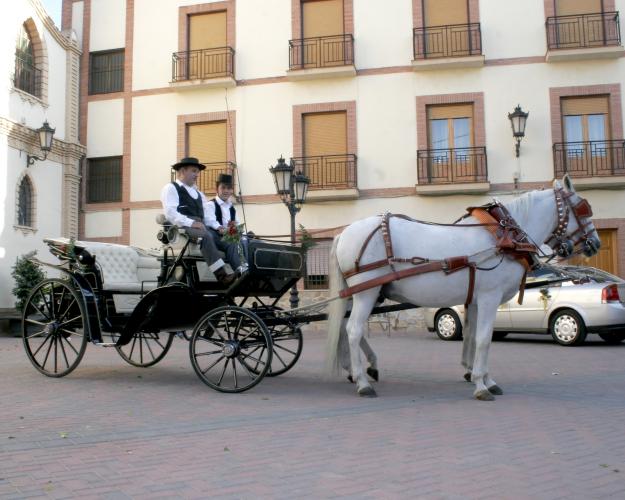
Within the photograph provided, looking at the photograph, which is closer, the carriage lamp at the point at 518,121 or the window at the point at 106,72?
the carriage lamp at the point at 518,121

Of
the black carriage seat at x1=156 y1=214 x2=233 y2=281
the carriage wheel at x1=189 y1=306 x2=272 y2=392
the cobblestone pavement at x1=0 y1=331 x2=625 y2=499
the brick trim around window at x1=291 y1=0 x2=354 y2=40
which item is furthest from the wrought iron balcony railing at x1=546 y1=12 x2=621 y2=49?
the carriage wheel at x1=189 y1=306 x2=272 y2=392

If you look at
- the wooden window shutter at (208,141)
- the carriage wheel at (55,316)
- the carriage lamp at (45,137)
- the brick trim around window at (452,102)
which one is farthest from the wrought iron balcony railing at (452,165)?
the carriage wheel at (55,316)

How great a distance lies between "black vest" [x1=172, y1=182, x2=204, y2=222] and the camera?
7055 mm

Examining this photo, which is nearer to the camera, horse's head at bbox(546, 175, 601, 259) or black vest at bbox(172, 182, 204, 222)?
horse's head at bbox(546, 175, 601, 259)

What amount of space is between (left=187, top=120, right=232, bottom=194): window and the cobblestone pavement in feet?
39.3

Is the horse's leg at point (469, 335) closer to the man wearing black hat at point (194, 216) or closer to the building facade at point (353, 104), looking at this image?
the man wearing black hat at point (194, 216)

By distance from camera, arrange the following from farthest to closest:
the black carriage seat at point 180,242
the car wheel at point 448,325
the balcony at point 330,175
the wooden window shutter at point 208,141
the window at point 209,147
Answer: the wooden window shutter at point 208,141 → the window at point 209,147 → the balcony at point 330,175 → the car wheel at point 448,325 → the black carriage seat at point 180,242

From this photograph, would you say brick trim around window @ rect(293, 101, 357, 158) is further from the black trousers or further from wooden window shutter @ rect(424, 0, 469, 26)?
the black trousers

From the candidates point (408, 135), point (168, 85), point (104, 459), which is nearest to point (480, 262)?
A: point (104, 459)

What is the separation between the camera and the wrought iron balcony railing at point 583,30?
17.7 m

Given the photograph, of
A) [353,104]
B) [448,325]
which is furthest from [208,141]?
[448,325]

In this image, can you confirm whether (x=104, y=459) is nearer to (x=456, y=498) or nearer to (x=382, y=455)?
(x=382, y=455)

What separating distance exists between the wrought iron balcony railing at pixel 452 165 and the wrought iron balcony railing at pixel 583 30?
365cm

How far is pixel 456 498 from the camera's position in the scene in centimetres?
338
